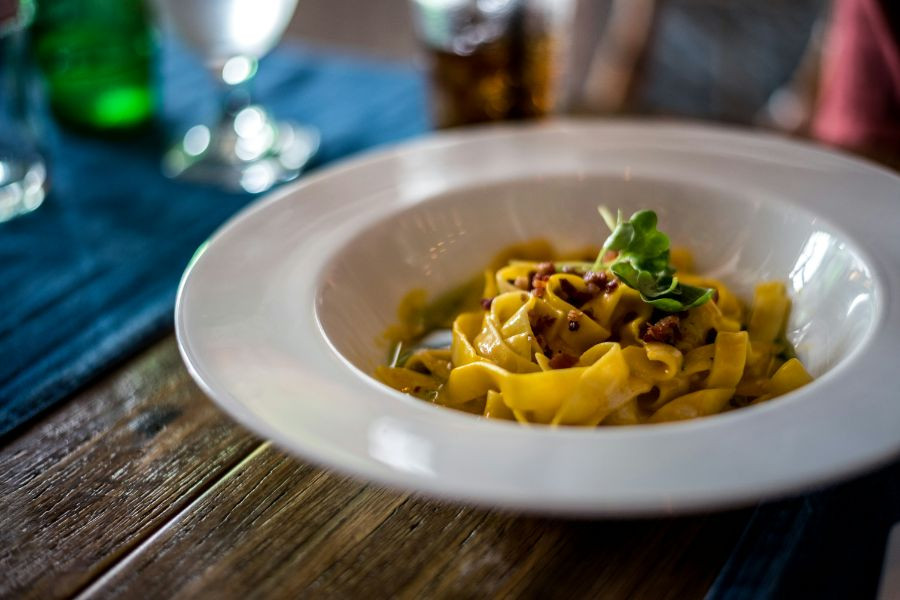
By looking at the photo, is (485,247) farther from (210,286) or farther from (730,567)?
(730,567)

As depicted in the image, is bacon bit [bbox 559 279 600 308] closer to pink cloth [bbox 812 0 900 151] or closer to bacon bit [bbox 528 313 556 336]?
bacon bit [bbox 528 313 556 336]

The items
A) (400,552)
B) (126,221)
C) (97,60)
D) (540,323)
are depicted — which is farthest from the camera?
(97,60)

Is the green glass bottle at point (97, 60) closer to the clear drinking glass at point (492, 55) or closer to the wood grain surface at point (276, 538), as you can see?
the clear drinking glass at point (492, 55)

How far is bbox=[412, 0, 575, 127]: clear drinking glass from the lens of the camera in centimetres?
178

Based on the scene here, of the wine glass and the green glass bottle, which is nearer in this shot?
the wine glass

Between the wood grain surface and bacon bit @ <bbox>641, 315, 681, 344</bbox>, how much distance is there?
0.74 ft

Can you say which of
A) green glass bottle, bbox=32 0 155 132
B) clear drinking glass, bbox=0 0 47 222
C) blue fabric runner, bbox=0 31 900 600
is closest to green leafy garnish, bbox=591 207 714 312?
blue fabric runner, bbox=0 31 900 600

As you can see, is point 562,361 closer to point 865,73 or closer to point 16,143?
point 16,143

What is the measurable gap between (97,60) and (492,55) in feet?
2.84

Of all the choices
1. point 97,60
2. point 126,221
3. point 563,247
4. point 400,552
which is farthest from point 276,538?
point 97,60

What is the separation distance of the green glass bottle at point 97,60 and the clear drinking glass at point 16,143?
0.10 metres

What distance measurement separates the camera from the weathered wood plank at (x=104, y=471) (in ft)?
3.07

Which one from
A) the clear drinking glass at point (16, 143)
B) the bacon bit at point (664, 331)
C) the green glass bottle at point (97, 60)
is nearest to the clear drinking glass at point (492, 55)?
the green glass bottle at point (97, 60)

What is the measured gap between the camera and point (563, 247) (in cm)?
143
